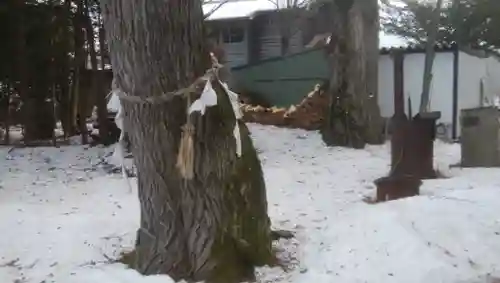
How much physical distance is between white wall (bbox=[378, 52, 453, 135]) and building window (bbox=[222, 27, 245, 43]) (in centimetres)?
907

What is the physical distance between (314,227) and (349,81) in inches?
179

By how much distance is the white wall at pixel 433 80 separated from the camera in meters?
12.3

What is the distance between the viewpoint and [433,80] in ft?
40.4

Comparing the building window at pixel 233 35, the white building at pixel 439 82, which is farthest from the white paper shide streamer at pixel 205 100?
the building window at pixel 233 35

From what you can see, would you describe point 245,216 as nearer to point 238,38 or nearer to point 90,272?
point 90,272

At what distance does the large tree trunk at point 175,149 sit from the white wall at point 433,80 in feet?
26.7

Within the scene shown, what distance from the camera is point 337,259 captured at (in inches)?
184

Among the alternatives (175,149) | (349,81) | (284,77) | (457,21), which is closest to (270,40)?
(284,77)

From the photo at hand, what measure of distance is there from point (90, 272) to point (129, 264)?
25 centimetres

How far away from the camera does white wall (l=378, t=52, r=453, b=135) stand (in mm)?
12258

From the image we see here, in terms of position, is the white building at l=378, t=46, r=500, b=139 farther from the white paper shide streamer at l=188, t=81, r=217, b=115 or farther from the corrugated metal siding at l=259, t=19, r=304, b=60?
the corrugated metal siding at l=259, t=19, r=304, b=60

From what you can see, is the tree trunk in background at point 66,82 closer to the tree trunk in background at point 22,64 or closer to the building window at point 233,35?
the tree trunk in background at point 22,64

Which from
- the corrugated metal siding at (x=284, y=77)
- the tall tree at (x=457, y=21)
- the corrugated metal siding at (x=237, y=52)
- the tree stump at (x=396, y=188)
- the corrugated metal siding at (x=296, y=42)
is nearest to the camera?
the tree stump at (x=396, y=188)

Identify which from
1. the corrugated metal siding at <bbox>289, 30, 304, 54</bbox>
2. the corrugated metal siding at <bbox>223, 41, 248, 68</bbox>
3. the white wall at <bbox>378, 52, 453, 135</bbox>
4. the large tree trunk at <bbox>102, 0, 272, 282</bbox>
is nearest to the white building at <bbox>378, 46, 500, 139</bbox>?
the white wall at <bbox>378, 52, 453, 135</bbox>
